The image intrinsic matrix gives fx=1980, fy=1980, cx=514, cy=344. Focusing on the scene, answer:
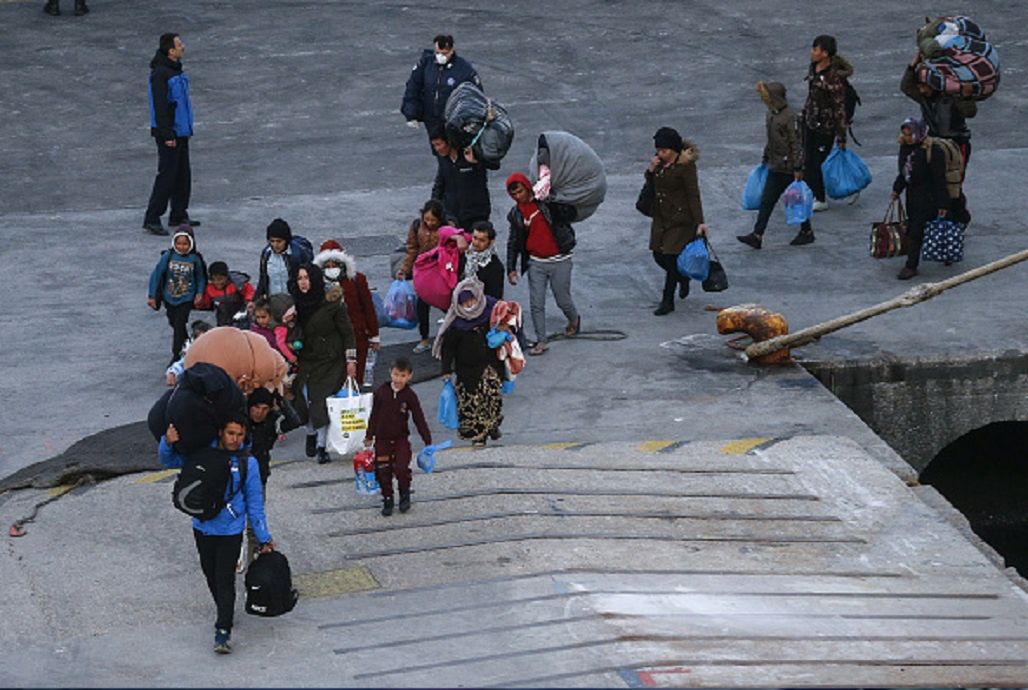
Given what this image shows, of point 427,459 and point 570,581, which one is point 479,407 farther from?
point 570,581

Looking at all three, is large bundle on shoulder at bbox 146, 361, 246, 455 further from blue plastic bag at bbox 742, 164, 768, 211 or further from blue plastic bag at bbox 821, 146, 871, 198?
blue plastic bag at bbox 821, 146, 871, 198

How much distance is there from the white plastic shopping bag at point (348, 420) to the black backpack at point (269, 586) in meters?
2.32

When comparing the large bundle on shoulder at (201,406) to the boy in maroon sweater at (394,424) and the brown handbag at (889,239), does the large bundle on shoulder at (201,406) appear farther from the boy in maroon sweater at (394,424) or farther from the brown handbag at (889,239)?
the brown handbag at (889,239)

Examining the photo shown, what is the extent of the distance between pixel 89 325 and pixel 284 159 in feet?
17.9

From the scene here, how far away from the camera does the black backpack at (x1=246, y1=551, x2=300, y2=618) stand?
11.2m

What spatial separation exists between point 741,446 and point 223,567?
4606mm

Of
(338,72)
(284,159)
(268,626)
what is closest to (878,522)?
(268,626)

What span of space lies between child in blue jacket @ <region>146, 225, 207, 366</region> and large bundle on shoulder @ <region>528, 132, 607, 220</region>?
283 centimetres

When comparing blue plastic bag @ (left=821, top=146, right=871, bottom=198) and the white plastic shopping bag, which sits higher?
blue plastic bag @ (left=821, top=146, right=871, bottom=198)

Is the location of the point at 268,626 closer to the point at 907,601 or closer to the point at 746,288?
the point at 907,601

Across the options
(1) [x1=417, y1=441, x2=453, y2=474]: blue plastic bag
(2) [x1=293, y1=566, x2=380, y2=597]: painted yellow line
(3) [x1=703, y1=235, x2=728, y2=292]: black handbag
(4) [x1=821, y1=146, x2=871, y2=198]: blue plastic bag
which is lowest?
(2) [x1=293, y1=566, x2=380, y2=597]: painted yellow line

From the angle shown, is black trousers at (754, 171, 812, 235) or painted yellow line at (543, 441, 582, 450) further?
black trousers at (754, 171, 812, 235)

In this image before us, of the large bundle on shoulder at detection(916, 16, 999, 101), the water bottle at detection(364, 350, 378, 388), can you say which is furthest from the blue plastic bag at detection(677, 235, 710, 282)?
the large bundle on shoulder at detection(916, 16, 999, 101)

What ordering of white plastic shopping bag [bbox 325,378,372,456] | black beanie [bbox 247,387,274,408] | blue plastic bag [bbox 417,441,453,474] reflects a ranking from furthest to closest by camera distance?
white plastic shopping bag [bbox 325,378,372,456] → blue plastic bag [bbox 417,441,453,474] → black beanie [bbox 247,387,274,408]
